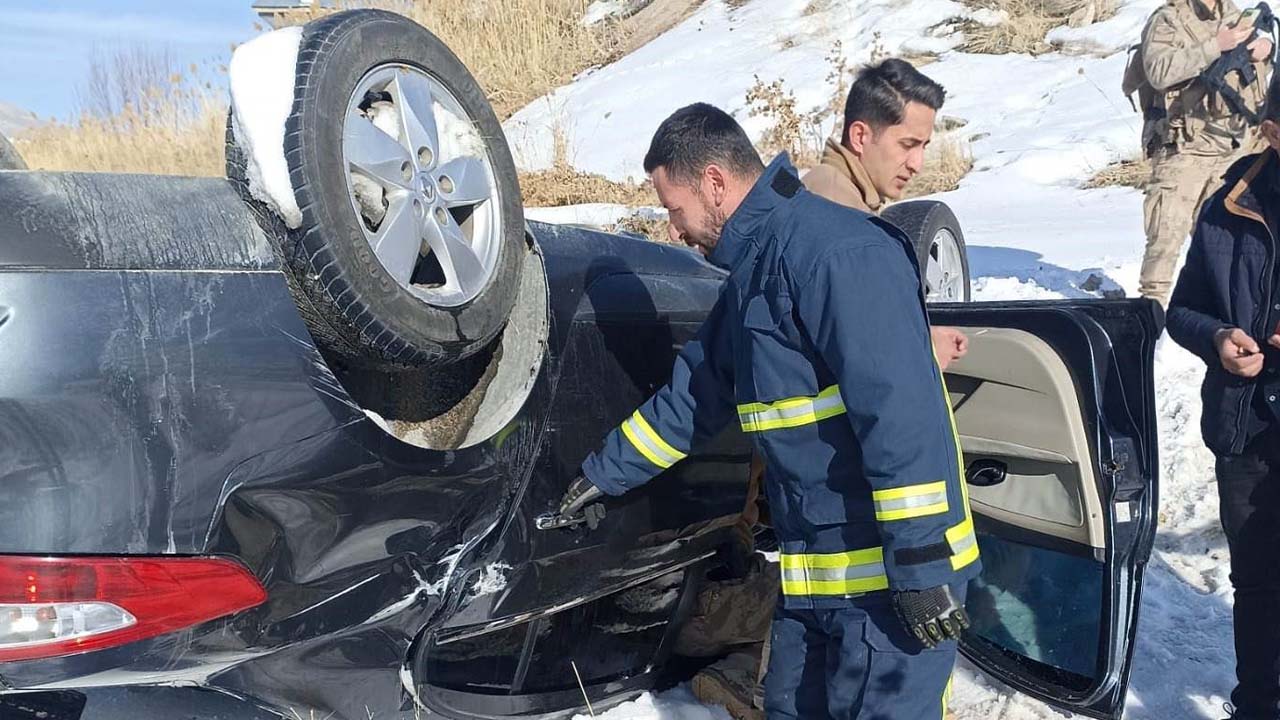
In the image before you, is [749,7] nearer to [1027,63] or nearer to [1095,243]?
[1027,63]

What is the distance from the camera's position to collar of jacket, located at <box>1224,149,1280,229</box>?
287 centimetres

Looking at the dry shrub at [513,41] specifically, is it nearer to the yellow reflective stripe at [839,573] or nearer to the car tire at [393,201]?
the car tire at [393,201]

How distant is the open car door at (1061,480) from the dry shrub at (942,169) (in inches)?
248

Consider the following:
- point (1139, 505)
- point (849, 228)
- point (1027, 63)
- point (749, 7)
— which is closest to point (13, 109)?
point (849, 228)

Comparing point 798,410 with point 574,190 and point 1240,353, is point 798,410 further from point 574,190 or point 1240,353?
point 574,190

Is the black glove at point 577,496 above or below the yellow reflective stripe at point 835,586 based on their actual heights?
above

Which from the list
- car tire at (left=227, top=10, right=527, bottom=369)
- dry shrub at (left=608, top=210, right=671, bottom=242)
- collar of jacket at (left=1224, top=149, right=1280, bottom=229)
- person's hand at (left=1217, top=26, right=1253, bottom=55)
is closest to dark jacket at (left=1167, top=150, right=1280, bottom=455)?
collar of jacket at (left=1224, top=149, right=1280, bottom=229)

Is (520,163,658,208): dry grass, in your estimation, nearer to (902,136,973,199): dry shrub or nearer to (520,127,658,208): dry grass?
(520,127,658,208): dry grass

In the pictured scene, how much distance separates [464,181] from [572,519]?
0.77 metres

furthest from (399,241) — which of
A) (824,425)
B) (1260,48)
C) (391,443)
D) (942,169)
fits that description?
(942,169)

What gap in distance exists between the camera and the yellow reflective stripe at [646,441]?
2.44 m

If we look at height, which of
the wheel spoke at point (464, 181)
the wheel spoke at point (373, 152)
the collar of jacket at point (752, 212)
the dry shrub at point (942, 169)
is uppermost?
the wheel spoke at point (373, 152)

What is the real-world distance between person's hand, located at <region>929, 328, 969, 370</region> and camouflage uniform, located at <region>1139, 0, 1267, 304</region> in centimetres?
339

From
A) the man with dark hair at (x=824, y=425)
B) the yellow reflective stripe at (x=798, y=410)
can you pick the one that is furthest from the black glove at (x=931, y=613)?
the yellow reflective stripe at (x=798, y=410)
